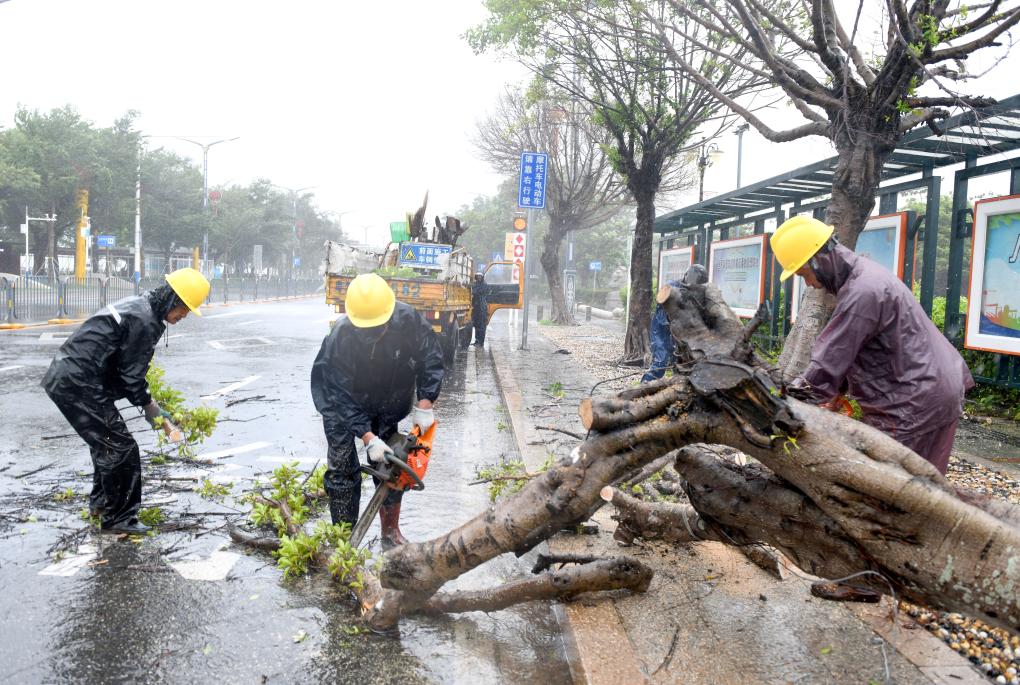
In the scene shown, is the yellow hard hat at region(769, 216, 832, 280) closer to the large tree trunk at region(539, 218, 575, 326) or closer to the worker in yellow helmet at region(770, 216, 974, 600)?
the worker in yellow helmet at region(770, 216, 974, 600)

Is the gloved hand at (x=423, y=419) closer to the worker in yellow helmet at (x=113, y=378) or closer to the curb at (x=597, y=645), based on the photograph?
the curb at (x=597, y=645)

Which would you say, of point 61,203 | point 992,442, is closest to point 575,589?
point 992,442

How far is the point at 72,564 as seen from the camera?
4.24m

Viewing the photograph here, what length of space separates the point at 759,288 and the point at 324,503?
395 inches

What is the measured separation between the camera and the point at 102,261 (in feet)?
203

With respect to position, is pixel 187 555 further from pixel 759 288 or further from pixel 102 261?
pixel 102 261

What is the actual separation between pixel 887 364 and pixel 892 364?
0.02 meters

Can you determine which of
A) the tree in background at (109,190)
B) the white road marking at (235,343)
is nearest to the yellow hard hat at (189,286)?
the white road marking at (235,343)

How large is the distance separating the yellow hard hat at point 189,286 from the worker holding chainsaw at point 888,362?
3405 mm

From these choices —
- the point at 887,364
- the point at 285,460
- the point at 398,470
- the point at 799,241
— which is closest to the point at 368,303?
the point at 398,470

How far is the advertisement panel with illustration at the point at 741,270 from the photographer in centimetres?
1364

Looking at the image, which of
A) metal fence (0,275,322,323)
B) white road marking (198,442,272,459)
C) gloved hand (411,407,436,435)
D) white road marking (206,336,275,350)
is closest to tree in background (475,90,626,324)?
white road marking (206,336,275,350)

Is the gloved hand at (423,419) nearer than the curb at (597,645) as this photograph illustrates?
No

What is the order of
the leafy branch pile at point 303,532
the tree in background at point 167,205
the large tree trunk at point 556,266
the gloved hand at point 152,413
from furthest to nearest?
the tree in background at point 167,205 → the large tree trunk at point 556,266 → the gloved hand at point 152,413 → the leafy branch pile at point 303,532
